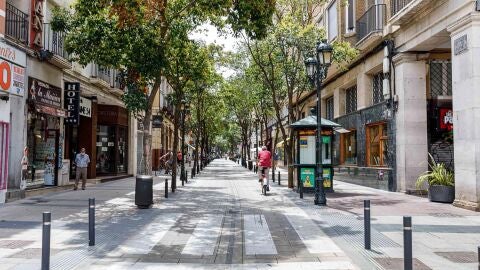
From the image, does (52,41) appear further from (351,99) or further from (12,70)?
(351,99)

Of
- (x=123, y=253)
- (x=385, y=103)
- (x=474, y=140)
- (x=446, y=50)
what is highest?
(x=446, y=50)

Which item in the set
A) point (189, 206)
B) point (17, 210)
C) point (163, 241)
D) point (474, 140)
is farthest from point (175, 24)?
point (474, 140)

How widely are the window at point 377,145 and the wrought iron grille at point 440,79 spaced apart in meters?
2.77

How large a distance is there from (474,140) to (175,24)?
9867mm

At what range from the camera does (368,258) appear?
22.3 feet

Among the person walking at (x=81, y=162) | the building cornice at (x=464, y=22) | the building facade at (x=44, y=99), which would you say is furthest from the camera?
the person walking at (x=81, y=162)

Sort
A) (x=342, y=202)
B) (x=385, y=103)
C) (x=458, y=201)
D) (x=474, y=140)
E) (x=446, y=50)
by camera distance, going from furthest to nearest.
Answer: (x=385, y=103) → (x=446, y=50) → (x=342, y=202) → (x=458, y=201) → (x=474, y=140)

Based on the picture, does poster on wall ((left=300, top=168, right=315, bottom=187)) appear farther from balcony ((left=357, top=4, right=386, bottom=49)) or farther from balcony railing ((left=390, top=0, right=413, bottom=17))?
balcony railing ((left=390, top=0, right=413, bottom=17))

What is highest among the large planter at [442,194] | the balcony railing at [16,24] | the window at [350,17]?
the window at [350,17]

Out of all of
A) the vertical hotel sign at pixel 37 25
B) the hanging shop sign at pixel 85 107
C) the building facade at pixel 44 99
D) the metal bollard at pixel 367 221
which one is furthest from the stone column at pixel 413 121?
the hanging shop sign at pixel 85 107

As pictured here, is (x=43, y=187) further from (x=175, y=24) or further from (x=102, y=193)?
(x=175, y=24)

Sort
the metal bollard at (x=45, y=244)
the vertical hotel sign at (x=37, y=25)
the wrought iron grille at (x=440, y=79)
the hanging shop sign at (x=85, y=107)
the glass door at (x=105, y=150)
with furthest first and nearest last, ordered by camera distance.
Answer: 1. the glass door at (x=105, y=150)
2. the hanging shop sign at (x=85, y=107)
3. the wrought iron grille at (x=440, y=79)
4. the vertical hotel sign at (x=37, y=25)
5. the metal bollard at (x=45, y=244)

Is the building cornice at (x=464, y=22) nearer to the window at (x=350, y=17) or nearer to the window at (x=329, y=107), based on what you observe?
the window at (x=350, y=17)

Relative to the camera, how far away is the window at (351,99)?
23862 millimetres
